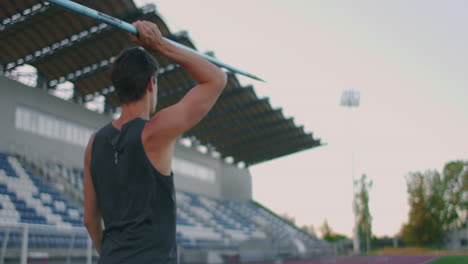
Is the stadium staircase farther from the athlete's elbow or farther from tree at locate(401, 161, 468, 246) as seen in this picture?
tree at locate(401, 161, 468, 246)

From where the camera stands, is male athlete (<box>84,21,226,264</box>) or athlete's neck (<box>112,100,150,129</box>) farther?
athlete's neck (<box>112,100,150,129</box>)

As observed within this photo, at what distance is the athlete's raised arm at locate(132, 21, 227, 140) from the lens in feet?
5.90

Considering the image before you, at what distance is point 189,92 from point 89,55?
23.1 m

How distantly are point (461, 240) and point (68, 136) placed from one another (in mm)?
59325

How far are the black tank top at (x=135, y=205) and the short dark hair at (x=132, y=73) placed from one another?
0.12m

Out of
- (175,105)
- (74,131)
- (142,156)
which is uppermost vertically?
(74,131)

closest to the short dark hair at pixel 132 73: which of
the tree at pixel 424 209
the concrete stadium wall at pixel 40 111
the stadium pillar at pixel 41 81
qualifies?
the concrete stadium wall at pixel 40 111

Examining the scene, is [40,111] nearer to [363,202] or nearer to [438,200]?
[363,202]

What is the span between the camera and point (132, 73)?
1.90 metres

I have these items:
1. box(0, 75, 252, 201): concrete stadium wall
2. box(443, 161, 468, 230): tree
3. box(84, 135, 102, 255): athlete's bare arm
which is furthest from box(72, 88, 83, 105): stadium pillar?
box(443, 161, 468, 230): tree

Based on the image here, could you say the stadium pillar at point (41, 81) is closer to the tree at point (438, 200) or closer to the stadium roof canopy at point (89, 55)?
the stadium roof canopy at point (89, 55)

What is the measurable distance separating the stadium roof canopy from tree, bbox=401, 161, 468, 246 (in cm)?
3851

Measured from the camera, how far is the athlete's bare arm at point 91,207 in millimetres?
2016

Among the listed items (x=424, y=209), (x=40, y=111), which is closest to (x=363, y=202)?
(x=424, y=209)
